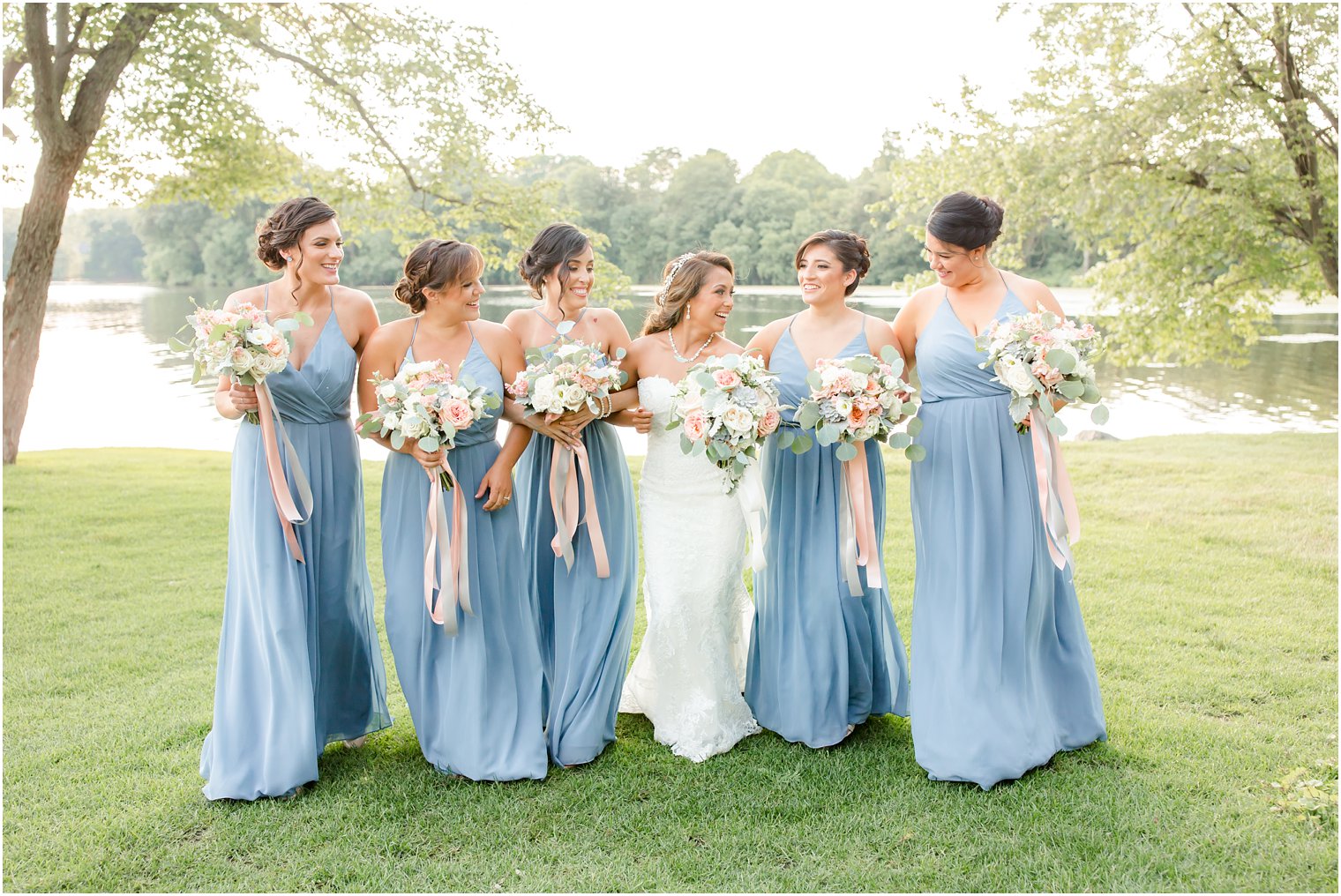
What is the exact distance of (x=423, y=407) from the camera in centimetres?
434

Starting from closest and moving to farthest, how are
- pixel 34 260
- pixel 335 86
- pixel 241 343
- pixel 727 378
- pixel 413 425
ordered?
1. pixel 241 343
2. pixel 413 425
3. pixel 727 378
4. pixel 34 260
5. pixel 335 86

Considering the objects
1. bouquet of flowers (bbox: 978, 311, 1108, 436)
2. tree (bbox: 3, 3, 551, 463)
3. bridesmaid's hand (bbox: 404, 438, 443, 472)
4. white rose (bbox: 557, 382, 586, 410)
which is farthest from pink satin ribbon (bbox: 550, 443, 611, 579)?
tree (bbox: 3, 3, 551, 463)

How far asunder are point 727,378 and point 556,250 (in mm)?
1083

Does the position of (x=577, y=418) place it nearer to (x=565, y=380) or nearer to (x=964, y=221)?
(x=565, y=380)

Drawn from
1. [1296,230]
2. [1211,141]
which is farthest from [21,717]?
[1296,230]

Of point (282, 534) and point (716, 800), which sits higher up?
point (282, 534)

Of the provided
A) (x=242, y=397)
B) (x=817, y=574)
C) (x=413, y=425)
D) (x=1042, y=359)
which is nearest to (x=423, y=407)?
(x=413, y=425)

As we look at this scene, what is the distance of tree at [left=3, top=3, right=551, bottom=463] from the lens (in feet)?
38.8

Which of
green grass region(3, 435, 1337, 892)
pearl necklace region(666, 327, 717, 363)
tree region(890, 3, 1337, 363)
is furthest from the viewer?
tree region(890, 3, 1337, 363)

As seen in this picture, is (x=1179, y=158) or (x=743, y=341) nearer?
(x=1179, y=158)

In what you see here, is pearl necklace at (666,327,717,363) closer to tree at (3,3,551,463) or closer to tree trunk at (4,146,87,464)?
tree at (3,3,551,463)

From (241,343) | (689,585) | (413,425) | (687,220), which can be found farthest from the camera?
(687,220)

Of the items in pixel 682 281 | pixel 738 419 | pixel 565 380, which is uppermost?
pixel 682 281

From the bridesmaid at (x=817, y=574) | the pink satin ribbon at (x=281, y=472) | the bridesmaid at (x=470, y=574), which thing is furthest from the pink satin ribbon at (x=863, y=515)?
the pink satin ribbon at (x=281, y=472)
